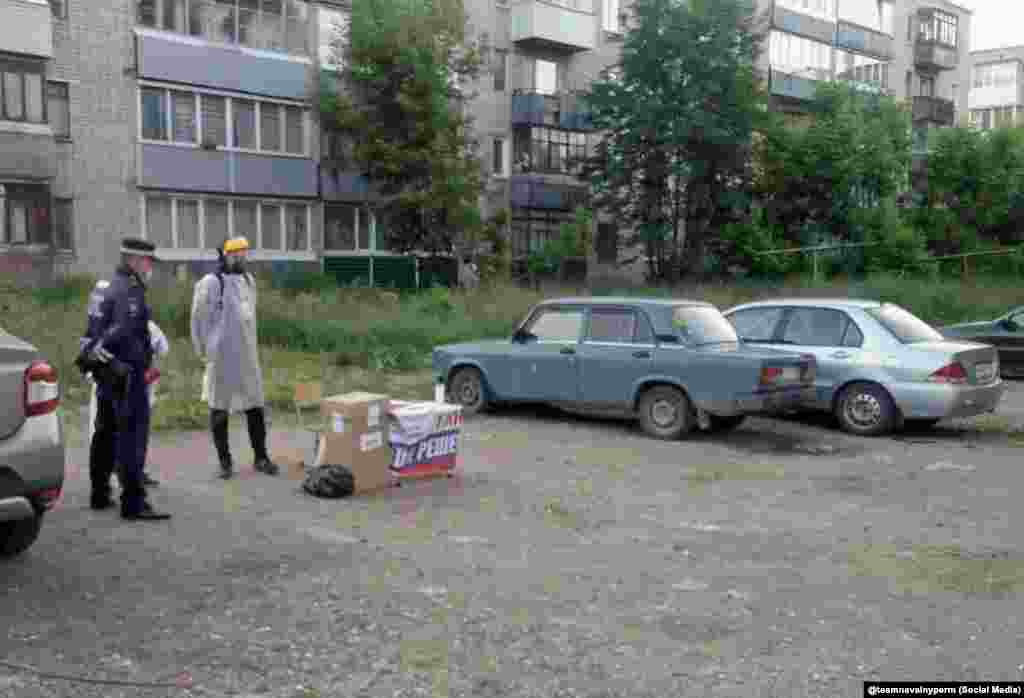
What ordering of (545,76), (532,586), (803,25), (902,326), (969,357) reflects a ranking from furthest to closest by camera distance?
(803,25) → (545,76) → (902,326) → (969,357) → (532,586)

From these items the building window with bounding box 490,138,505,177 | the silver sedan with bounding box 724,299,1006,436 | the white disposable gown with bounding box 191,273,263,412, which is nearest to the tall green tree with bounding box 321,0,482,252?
the building window with bounding box 490,138,505,177

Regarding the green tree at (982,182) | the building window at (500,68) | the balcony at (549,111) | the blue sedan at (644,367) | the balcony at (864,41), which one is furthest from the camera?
the balcony at (864,41)

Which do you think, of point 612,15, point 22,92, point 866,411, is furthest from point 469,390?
point 612,15

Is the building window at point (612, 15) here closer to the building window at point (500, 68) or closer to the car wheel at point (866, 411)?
the building window at point (500, 68)

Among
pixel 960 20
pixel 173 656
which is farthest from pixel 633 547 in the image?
pixel 960 20

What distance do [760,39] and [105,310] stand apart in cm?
3262

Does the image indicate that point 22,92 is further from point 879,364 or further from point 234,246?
point 879,364

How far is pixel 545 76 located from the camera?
38.8 meters

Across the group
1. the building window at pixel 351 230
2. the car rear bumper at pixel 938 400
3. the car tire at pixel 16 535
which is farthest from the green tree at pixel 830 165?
the car tire at pixel 16 535

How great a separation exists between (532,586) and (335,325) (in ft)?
45.7

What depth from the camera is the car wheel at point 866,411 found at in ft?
39.2

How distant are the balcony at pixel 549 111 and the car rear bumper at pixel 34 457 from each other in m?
33.1

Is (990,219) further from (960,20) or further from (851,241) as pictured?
(960,20)

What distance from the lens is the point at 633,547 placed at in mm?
7016
